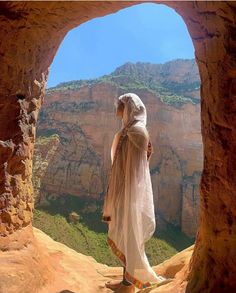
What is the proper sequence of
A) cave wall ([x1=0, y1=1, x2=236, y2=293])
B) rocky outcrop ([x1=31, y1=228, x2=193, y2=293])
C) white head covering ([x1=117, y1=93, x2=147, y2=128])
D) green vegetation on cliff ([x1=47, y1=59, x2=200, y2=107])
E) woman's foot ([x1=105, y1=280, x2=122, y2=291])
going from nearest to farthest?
cave wall ([x1=0, y1=1, x2=236, y2=293])
rocky outcrop ([x1=31, y1=228, x2=193, y2=293])
woman's foot ([x1=105, y1=280, x2=122, y2=291])
white head covering ([x1=117, y1=93, x2=147, y2=128])
green vegetation on cliff ([x1=47, y1=59, x2=200, y2=107])

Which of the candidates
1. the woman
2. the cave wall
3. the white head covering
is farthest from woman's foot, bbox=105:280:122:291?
the white head covering

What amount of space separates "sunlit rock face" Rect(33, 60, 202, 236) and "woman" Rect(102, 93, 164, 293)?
2730 cm

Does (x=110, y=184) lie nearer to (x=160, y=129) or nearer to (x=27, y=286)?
(x=27, y=286)

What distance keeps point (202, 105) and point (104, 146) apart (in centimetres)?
3241

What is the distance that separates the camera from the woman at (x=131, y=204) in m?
4.41

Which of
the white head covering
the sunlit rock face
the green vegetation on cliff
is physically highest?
the green vegetation on cliff

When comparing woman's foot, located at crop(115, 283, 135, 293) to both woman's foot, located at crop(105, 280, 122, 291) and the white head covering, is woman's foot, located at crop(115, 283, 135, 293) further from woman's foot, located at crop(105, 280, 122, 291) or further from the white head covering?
the white head covering

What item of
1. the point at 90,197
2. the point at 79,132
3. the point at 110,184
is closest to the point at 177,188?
the point at 90,197

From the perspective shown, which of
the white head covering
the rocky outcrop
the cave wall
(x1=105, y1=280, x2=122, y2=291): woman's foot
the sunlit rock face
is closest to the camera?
the cave wall

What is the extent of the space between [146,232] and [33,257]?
1.59m

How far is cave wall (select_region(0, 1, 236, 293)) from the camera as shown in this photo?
139 inches

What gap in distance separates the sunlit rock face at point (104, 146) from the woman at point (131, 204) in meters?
27.3

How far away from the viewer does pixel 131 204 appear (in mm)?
4605

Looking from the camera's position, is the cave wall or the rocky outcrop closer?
the cave wall
